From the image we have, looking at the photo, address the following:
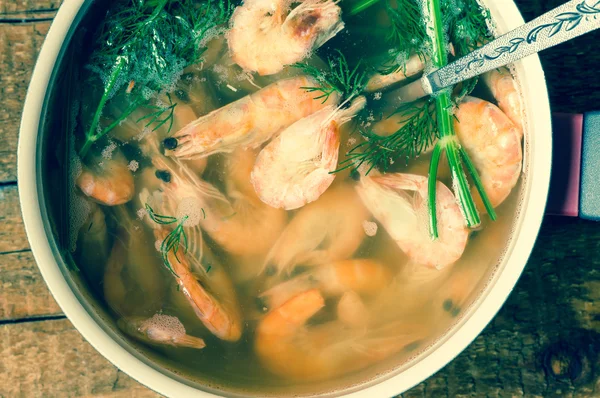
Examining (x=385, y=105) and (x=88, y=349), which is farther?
(x=88, y=349)

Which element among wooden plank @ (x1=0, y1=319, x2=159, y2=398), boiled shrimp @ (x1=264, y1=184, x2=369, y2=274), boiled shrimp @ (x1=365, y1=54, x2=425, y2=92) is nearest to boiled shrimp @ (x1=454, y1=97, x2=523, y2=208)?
boiled shrimp @ (x1=365, y1=54, x2=425, y2=92)

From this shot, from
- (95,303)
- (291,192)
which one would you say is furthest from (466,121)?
(95,303)

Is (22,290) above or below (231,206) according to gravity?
below

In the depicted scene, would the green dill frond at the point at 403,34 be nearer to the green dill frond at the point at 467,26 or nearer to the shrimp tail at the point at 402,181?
the green dill frond at the point at 467,26

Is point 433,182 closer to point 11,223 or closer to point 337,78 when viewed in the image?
point 337,78

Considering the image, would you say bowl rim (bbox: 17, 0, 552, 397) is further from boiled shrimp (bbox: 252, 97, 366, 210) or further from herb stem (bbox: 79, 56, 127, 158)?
boiled shrimp (bbox: 252, 97, 366, 210)

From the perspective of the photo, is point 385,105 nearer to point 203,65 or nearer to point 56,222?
point 203,65

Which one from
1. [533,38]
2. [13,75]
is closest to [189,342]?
[13,75]
